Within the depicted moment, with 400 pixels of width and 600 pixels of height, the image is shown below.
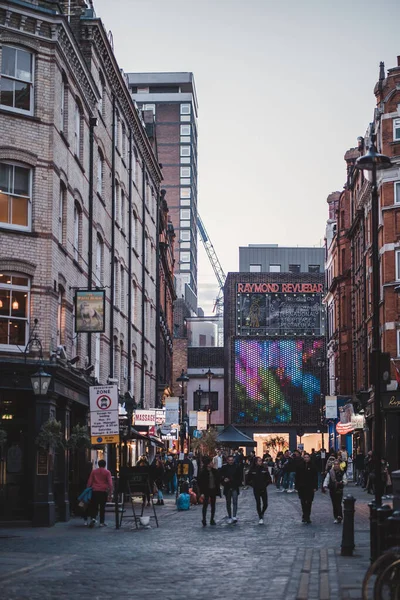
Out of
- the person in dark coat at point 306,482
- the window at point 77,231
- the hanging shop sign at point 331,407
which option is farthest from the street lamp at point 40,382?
the hanging shop sign at point 331,407

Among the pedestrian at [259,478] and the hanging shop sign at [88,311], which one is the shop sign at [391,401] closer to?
the hanging shop sign at [88,311]

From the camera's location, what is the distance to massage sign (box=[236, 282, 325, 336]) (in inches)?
4050

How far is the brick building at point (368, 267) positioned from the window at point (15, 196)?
19678 mm

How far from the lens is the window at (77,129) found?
3378cm

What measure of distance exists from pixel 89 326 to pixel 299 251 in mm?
102793

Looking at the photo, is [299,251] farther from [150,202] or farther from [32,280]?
[32,280]

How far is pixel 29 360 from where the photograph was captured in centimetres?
2797

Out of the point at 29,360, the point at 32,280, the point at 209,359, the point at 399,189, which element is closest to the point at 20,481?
the point at 29,360

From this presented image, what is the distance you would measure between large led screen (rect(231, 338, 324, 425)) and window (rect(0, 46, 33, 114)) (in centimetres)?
7376

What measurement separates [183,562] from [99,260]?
76.0 feet

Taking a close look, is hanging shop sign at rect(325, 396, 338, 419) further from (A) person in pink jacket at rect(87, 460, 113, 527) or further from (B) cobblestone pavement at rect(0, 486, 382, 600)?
(A) person in pink jacket at rect(87, 460, 113, 527)

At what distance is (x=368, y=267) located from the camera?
60.9m

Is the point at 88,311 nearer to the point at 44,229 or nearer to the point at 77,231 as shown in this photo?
the point at 44,229

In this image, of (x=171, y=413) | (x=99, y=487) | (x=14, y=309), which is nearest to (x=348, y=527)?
(x=99, y=487)
